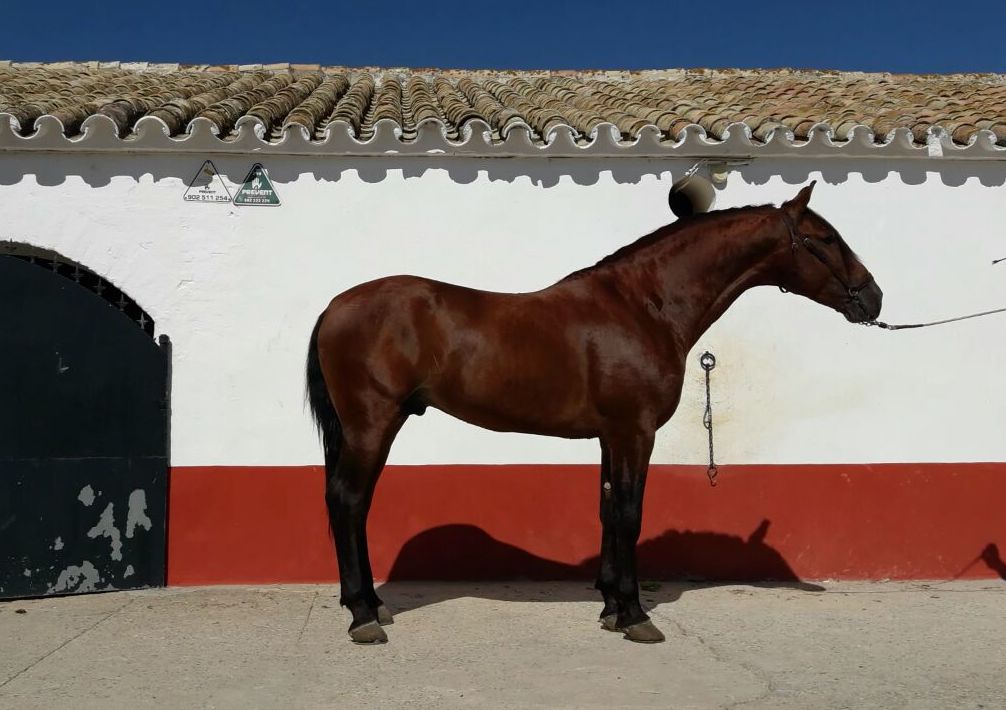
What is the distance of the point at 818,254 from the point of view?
5.63 metres

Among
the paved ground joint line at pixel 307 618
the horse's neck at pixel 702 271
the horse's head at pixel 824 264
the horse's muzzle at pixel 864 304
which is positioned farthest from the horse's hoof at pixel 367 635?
the horse's muzzle at pixel 864 304

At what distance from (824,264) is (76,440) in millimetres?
4462

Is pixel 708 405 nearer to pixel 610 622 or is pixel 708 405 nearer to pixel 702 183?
pixel 702 183

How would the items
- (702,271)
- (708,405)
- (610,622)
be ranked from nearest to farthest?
(610,622), (702,271), (708,405)

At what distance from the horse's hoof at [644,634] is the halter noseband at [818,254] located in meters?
2.07

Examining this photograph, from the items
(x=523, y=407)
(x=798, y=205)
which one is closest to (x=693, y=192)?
(x=798, y=205)

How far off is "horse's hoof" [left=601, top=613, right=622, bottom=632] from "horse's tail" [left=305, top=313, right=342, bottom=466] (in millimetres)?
1678

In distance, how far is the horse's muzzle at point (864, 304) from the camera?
223 inches

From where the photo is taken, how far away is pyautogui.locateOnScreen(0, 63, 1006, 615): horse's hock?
6355 mm

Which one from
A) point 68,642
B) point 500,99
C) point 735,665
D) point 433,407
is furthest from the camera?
point 500,99

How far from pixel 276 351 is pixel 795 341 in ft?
11.0

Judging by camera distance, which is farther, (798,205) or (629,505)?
(798,205)

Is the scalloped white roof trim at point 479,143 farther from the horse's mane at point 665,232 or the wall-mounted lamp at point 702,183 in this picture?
the horse's mane at point 665,232

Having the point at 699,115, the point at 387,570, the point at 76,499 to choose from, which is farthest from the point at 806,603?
the point at 76,499
